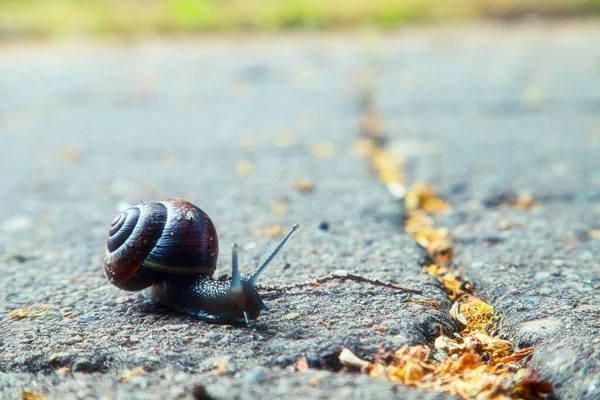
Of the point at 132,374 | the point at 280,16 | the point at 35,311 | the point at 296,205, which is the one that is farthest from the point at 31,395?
the point at 280,16

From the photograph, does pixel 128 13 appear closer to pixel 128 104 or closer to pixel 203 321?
pixel 128 104

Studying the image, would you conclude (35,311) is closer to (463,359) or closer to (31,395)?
(31,395)

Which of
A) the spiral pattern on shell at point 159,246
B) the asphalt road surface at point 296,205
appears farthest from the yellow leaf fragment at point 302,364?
the spiral pattern on shell at point 159,246

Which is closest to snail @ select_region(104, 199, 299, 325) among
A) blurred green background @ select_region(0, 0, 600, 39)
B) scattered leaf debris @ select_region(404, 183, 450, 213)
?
scattered leaf debris @ select_region(404, 183, 450, 213)

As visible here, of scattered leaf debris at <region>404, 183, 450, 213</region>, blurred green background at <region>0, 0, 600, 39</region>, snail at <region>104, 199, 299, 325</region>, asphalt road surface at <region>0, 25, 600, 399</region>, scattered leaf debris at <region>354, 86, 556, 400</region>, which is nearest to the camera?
scattered leaf debris at <region>354, 86, 556, 400</region>

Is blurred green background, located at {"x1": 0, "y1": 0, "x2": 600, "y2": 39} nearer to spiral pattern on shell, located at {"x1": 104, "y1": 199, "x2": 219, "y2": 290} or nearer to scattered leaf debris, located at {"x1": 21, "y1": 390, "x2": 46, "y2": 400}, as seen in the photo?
spiral pattern on shell, located at {"x1": 104, "y1": 199, "x2": 219, "y2": 290}

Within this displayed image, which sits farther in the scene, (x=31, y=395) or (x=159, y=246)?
(x=159, y=246)

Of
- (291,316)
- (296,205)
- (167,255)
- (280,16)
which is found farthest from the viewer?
(280,16)
